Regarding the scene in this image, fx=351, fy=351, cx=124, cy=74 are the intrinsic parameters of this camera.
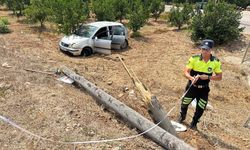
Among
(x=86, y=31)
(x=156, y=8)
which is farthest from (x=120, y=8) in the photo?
(x=86, y=31)

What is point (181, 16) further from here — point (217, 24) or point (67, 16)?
point (67, 16)

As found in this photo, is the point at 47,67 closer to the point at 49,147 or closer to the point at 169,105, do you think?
the point at 169,105

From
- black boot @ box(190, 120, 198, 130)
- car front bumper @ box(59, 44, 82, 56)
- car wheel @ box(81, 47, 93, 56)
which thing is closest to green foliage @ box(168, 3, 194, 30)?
car wheel @ box(81, 47, 93, 56)

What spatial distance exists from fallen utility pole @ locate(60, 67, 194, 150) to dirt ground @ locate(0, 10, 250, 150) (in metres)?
0.16

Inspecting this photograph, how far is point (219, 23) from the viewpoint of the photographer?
1756 cm

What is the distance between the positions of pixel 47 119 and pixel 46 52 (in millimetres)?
7316

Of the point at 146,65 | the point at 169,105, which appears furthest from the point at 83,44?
the point at 169,105

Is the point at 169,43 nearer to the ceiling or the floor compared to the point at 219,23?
nearer to the floor

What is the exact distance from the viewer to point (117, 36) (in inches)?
628

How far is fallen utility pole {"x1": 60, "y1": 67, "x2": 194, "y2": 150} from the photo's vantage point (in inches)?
243

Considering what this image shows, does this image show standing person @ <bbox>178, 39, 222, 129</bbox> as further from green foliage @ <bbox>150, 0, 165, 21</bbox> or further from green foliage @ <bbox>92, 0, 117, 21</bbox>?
green foliage @ <bbox>150, 0, 165, 21</bbox>

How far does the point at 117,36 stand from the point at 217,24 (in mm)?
5262

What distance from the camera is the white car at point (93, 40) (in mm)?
14477

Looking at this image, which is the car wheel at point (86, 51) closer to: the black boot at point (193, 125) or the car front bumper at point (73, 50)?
the car front bumper at point (73, 50)
